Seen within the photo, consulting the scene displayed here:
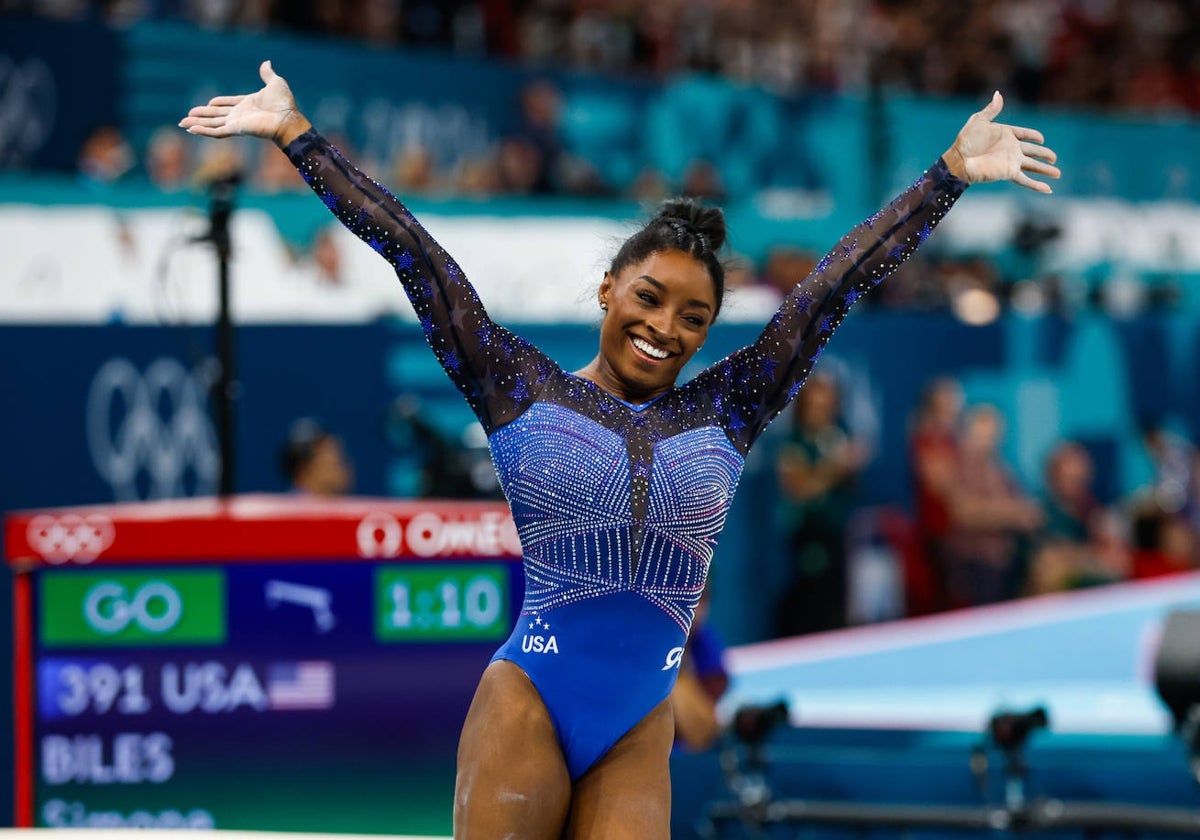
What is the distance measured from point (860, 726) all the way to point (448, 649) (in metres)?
1.48

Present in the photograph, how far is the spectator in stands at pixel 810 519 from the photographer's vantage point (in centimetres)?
862

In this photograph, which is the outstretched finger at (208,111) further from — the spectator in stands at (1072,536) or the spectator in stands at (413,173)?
the spectator in stands at (1072,536)

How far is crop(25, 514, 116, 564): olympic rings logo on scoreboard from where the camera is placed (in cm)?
434

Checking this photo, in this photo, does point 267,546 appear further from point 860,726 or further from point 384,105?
point 384,105

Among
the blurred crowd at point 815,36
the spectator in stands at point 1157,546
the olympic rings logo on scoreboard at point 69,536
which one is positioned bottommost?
the spectator in stands at point 1157,546

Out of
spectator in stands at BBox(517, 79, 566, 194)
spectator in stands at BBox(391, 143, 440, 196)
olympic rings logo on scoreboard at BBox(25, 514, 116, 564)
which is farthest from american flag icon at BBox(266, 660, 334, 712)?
spectator in stands at BBox(517, 79, 566, 194)

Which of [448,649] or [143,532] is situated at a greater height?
[143,532]

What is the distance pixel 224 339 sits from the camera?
5.27 m

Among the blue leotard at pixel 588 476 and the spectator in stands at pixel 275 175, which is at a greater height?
the spectator in stands at pixel 275 175

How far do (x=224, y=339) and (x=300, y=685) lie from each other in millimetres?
1326

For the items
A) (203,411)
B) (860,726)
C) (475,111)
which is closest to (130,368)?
(203,411)

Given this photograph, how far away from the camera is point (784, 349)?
119 inches

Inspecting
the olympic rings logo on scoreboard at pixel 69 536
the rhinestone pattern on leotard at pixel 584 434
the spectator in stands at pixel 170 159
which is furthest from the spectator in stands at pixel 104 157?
the rhinestone pattern on leotard at pixel 584 434

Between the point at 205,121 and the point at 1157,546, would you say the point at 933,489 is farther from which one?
the point at 205,121
